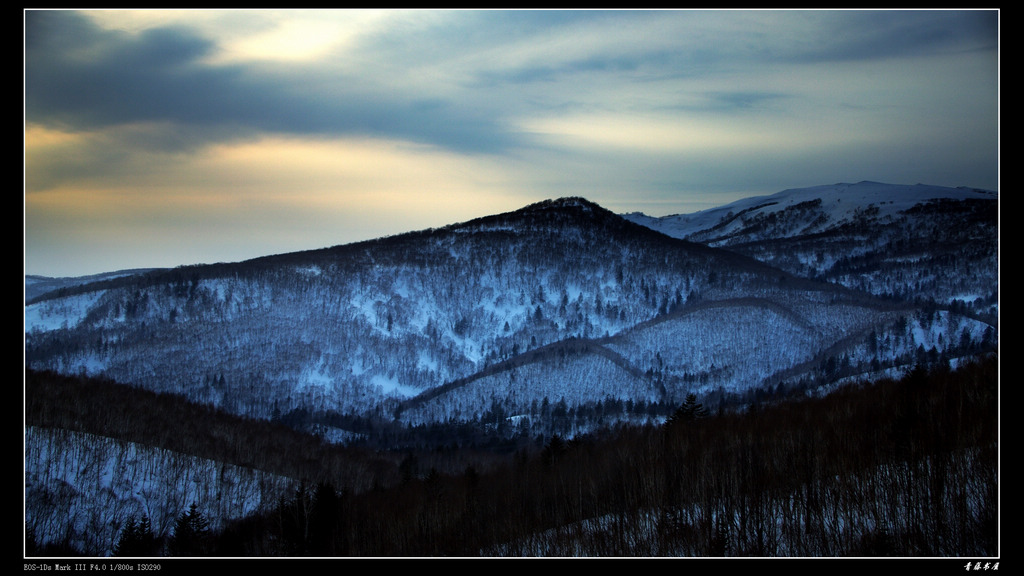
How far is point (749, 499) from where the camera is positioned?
85.6 feet

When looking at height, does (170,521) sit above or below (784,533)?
below

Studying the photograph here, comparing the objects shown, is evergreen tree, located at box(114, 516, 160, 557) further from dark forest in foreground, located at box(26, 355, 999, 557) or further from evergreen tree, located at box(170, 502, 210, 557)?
evergreen tree, located at box(170, 502, 210, 557)

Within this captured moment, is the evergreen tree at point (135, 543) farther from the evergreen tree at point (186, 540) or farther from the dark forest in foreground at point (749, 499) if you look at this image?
the evergreen tree at point (186, 540)

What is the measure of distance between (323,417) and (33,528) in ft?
501

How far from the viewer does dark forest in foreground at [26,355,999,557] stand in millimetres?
21750

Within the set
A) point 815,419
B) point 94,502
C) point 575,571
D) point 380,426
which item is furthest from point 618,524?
point 380,426

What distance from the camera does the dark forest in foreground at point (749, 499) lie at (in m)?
21.8

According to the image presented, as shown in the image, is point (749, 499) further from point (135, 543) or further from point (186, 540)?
point (186, 540)

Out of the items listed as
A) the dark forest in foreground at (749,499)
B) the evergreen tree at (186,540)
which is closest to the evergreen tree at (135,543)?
the dark forest in foreground at (749,499)

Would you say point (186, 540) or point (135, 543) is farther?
point (186, 540)

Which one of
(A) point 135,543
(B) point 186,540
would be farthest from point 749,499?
(B) point 186,540

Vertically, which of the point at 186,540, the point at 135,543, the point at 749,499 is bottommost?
the point at 186,540

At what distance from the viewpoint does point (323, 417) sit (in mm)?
197750
